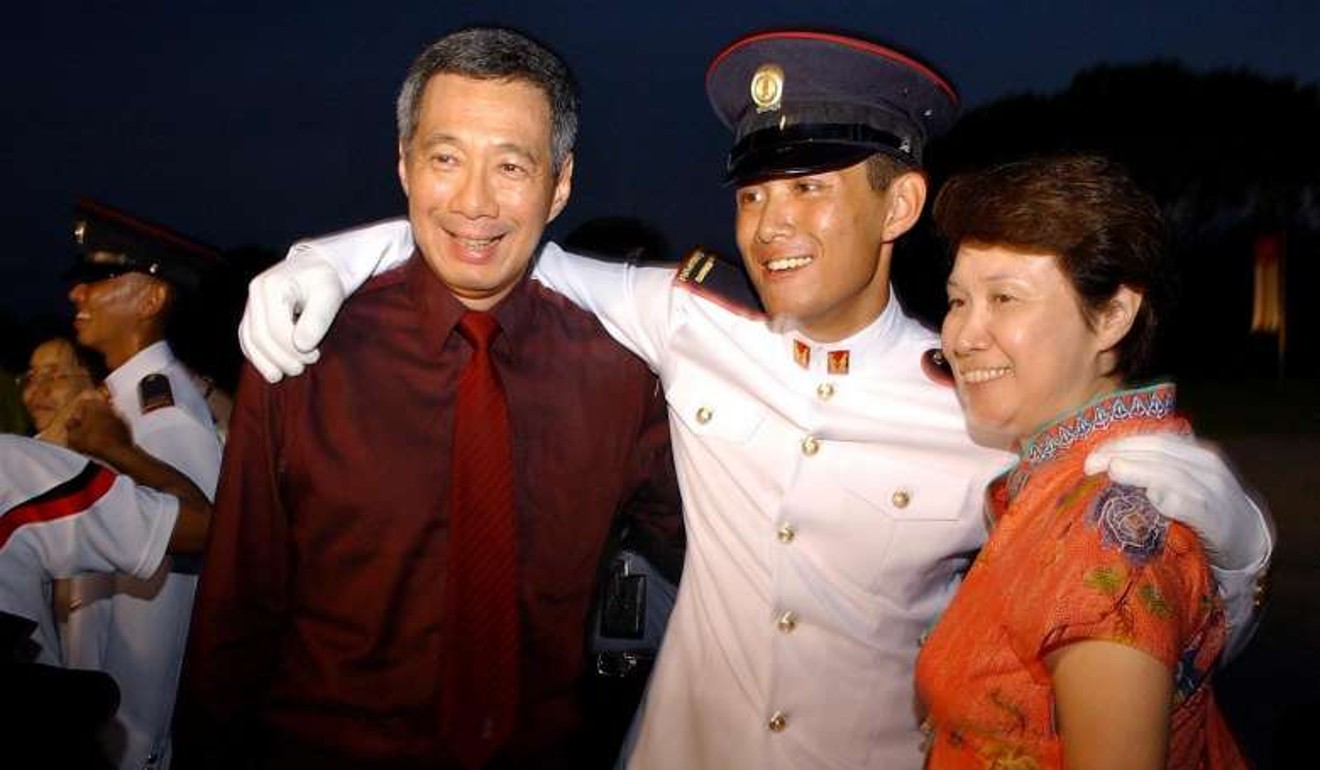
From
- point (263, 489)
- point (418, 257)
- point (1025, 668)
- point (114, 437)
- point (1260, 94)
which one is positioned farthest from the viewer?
point (1260, 94)

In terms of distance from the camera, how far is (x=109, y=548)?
2816mm

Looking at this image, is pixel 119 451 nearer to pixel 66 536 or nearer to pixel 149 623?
pixel 149 623

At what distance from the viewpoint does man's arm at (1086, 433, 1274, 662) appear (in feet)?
5.78

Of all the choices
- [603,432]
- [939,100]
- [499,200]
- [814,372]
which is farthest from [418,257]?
[939,100]

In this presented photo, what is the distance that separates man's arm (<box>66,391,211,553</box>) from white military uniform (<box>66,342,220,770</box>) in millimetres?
127

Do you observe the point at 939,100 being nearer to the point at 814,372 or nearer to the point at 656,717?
the point at 814,372

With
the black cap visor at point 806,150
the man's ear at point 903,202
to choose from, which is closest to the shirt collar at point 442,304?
the black cap visor at point 806,150

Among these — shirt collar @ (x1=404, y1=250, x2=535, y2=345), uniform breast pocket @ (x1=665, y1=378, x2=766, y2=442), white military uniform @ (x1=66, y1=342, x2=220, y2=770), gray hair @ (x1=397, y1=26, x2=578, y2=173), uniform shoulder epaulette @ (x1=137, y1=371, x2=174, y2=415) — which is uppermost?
gray hair @ (x1=397, y1=26, x2=578, y2=173)

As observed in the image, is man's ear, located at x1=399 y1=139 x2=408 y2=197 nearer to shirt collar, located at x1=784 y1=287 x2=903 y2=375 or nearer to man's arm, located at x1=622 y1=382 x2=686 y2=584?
man's arm, located at x1=622 y1=382 x2=686 y2=584

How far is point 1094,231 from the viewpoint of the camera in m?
1.96

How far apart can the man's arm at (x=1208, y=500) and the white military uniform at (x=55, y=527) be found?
2321mm

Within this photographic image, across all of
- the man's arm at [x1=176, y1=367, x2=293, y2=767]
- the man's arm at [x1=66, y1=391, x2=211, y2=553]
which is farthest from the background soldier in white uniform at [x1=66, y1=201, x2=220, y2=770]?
the man's arm at [x1=176, y1=367, x2=293, y2=767]

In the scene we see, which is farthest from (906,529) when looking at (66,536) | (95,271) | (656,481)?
(95,271)

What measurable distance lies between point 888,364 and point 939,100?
657 millimetres
